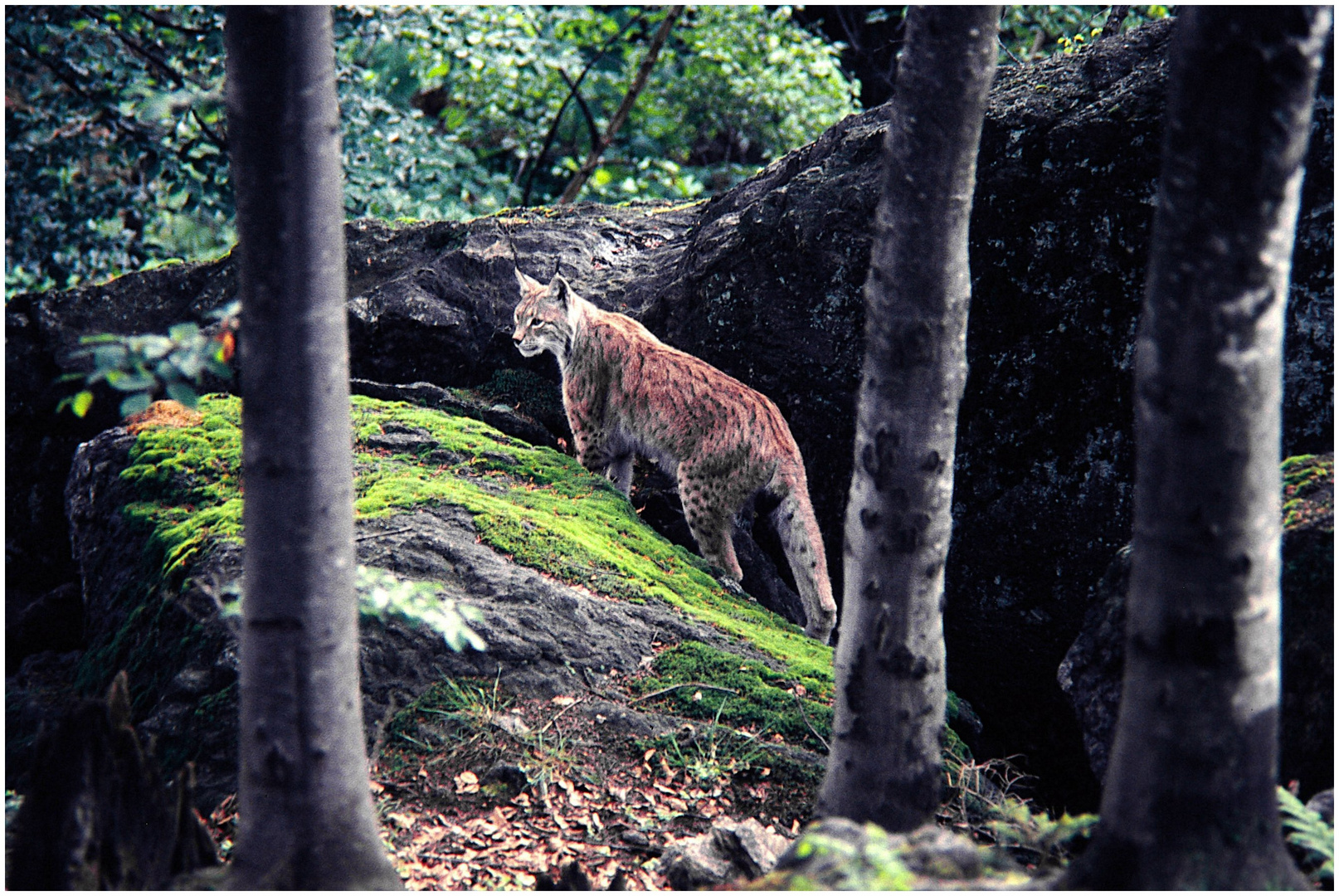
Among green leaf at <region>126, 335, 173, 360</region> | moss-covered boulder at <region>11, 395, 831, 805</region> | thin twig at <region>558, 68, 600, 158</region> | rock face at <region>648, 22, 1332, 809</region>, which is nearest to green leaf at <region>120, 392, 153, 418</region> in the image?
green leaf at <region>126, 335, 173, 360</region>

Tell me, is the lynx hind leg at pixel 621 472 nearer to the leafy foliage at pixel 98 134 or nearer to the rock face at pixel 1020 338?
the rock face at pixel 1020 338

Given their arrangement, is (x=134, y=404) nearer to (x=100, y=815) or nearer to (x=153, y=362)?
(x=153, y=362)

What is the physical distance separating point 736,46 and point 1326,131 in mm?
9753

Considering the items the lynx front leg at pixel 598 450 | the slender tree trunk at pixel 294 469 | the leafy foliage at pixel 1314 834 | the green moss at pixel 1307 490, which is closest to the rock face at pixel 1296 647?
the green moss at pixel 1307 490

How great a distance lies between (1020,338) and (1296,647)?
2980mm

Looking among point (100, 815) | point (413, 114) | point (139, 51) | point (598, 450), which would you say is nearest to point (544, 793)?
point (100, 815)

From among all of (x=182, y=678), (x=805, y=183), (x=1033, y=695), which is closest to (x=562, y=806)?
(x=182, y=678)

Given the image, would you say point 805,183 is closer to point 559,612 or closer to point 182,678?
point 559,612

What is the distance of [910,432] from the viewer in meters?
3.41

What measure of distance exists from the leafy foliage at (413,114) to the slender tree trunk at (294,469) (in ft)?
23.4

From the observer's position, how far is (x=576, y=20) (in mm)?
14062

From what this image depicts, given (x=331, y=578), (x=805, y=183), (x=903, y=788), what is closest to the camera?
(x=331, y=578)

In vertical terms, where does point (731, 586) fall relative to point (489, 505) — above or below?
below

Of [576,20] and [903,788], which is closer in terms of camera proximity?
[903,788]
